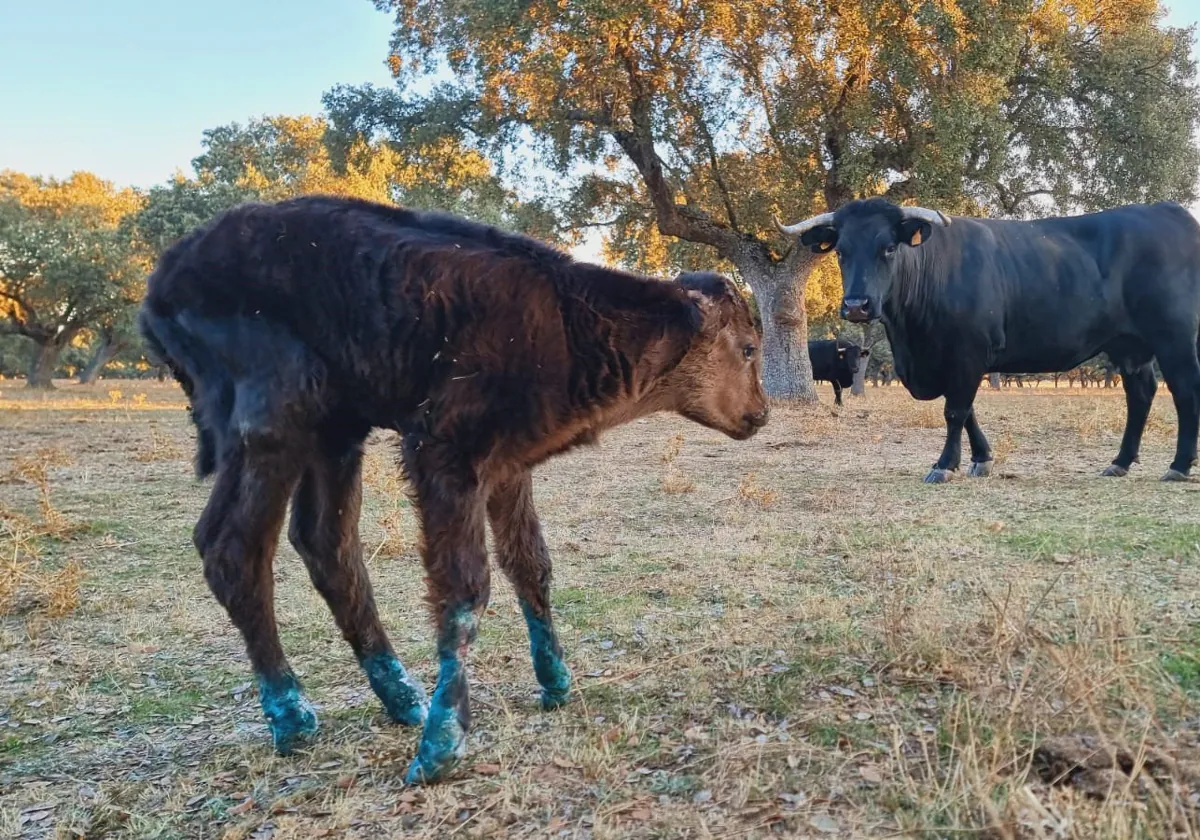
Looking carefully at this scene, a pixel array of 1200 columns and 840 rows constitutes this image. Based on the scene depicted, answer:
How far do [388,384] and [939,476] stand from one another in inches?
272

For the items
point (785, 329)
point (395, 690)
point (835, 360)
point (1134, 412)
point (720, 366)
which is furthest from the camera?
point (835, 360)

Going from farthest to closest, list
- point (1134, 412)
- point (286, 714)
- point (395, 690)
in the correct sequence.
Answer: point (1134, 412) < point (395, 690) < point (286, 714)

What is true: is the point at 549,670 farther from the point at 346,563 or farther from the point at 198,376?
the point at 198,376

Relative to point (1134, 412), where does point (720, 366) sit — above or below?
above

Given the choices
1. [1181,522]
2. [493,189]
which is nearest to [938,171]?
[493,189]

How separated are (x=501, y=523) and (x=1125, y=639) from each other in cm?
230

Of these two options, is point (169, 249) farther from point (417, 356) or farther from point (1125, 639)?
point (1125, 639)

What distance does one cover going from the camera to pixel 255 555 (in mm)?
3232

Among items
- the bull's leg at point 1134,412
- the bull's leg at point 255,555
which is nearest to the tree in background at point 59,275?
the bull's leg at point 1134,412

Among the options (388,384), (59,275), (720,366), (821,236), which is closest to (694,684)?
(720,366)

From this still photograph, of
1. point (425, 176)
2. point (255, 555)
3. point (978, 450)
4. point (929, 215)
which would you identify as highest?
point (425, 176)

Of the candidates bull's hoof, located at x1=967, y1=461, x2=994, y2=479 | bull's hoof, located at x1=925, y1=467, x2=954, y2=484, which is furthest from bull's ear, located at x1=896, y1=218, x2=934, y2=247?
bull's hoof, located at x1=967, y1=461, x2=994, y2=479

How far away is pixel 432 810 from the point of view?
2.61 m

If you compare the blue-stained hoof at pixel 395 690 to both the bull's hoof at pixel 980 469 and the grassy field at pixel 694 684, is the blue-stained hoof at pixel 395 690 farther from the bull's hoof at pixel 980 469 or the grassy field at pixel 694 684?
the bull's hoof at pixel 980 469
